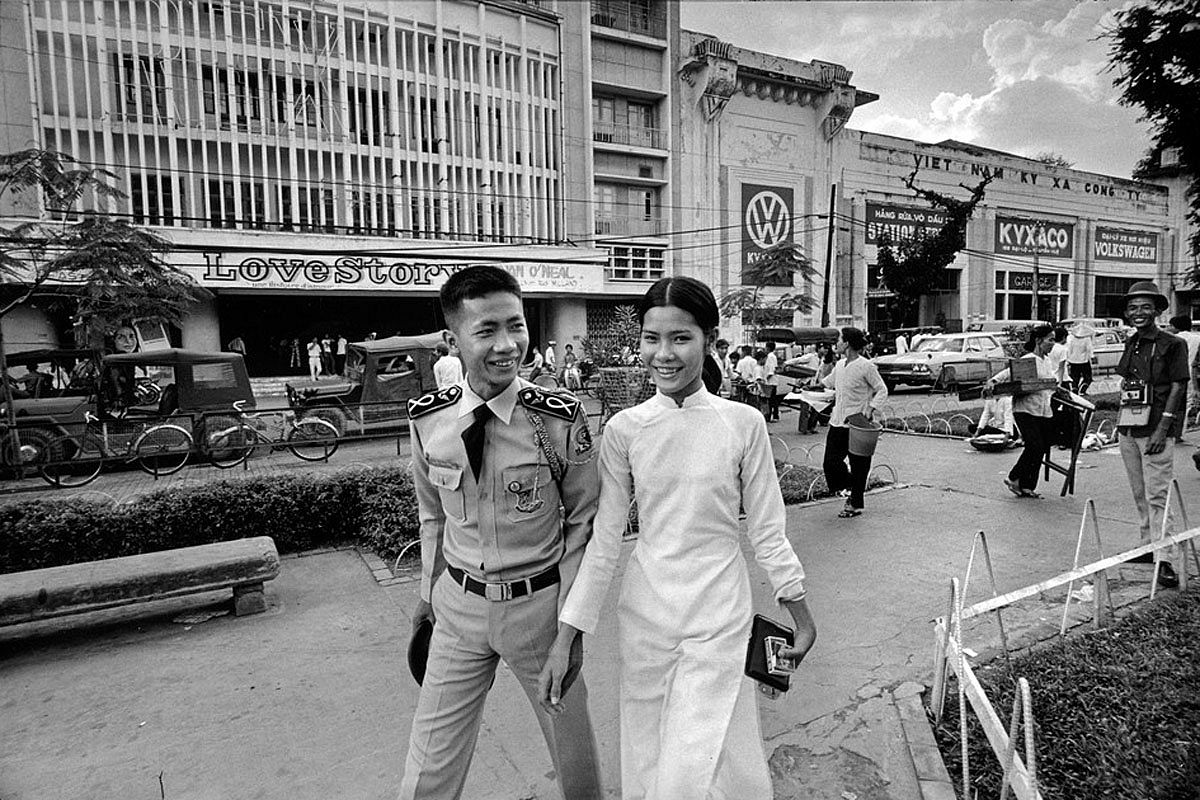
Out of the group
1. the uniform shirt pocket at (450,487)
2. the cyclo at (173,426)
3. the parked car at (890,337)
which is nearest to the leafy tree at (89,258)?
the cyclo at (173,426)

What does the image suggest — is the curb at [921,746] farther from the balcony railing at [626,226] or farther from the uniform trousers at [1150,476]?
the balcony railing at [626,226]

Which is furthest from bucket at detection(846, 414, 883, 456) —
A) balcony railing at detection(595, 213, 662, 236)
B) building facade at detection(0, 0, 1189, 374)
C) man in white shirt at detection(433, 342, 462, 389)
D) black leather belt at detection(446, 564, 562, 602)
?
balcony railing at detection(595, 213, 662, 236)

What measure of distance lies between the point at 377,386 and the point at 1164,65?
12.4 m

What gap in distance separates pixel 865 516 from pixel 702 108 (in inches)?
1129

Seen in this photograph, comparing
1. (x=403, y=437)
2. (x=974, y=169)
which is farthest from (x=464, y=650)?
(x=974, y=169)

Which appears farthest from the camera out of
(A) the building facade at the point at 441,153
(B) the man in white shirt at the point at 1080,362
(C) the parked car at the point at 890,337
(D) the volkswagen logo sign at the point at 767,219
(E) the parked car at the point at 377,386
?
(D) the volkswagen logo sign at the point at 767,219

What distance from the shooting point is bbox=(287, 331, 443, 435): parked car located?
12923 mm

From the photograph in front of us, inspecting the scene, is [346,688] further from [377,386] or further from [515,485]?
[377,386]

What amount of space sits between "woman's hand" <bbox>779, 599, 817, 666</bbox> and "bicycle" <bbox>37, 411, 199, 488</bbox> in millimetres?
10459

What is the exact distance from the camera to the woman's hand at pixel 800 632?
202 centimetres

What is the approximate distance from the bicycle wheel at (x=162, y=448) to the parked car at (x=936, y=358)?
691 inches

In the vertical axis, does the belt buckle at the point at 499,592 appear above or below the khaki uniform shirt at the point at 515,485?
below

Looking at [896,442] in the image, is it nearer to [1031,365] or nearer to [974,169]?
[1031,365]

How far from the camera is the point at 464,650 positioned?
2225 mm
